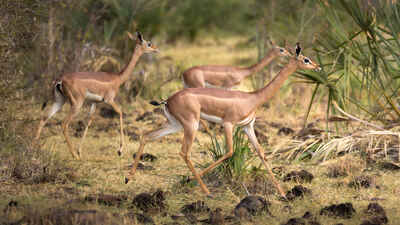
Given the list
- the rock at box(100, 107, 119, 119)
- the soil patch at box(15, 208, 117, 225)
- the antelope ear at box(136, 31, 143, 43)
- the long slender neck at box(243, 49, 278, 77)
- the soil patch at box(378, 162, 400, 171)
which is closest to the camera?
the soil patch at box(15, 208, 117, 225)

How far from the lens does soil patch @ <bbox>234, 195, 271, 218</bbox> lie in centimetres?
445

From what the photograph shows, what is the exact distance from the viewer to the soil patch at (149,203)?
15.1 feet

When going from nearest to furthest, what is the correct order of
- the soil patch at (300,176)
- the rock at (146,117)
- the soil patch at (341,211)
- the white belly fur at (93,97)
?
the soil patch at (341,211) → the soil patch at (300,176) → the white belly fur at (93,97) → the rock at (146,117)

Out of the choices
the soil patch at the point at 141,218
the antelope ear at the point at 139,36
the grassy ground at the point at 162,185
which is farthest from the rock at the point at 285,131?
the soil patch at the point at 141,218

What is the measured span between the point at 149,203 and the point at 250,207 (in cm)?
85

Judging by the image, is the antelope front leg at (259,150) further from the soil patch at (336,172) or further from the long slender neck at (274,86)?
the soil patch at (336,172)

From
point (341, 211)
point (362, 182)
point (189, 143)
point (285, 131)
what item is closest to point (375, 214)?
point (341, 211)

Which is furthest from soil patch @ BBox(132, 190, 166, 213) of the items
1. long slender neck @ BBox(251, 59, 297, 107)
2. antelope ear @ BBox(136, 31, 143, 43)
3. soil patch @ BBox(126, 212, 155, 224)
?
antelope ear @ BBox(136, 31, 143, 43)

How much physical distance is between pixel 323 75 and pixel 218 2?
13.5m

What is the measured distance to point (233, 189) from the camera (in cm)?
521

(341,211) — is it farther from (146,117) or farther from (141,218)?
(146,117)

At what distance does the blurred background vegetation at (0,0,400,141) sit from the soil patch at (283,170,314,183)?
776 millimetres

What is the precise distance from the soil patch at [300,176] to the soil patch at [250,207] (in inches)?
39.2

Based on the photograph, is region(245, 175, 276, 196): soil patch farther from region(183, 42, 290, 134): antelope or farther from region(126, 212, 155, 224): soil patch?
region(183, 42, 290, 134): antelope
